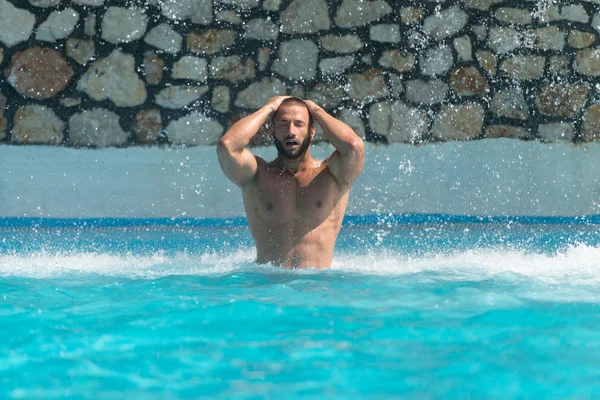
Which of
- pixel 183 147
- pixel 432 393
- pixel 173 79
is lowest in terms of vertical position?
→ pixel 432 393

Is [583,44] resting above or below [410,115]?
above

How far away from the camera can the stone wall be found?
263 inches

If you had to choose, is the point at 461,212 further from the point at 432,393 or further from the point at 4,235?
the point at 432,393

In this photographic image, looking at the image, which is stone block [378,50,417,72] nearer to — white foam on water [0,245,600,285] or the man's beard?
white foam on water [0,245,600,285]

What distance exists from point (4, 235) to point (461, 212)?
10.9 feet

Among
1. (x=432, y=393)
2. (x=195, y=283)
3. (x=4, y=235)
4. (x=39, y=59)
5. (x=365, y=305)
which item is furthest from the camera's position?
(x=39, y=59)

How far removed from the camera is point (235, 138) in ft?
13.3

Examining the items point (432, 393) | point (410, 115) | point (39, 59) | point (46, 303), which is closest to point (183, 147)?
point (39, 59)

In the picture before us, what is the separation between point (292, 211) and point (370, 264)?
26.4 inches

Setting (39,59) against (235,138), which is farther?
(39,59)

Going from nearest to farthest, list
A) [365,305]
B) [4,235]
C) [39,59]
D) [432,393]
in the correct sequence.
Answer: [432,393]
[365,305]
[4,235]
[39,59]

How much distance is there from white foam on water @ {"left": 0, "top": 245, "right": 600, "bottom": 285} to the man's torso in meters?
0.11

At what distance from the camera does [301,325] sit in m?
3.28

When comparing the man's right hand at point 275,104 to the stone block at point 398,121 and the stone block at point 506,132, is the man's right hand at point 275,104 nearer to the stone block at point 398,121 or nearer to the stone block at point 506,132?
the stone block at point 398,121
